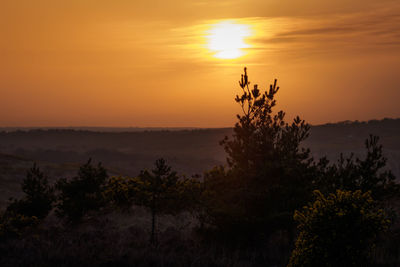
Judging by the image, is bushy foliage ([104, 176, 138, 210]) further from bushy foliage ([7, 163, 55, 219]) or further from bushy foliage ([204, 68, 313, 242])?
bushy foliage ([204, 68, 313, 242])

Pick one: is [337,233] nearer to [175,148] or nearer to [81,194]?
[81,194]

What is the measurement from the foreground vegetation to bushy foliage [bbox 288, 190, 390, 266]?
0.02 metres

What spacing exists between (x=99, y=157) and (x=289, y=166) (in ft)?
386

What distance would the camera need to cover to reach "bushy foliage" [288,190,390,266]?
34.2 ft

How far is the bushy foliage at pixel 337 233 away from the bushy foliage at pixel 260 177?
5.34 metres

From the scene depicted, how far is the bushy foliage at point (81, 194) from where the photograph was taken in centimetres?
2297

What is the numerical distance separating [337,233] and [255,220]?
5.82m

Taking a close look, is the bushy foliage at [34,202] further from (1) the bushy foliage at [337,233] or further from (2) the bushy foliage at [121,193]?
(1) the bushy foliage at [337,233]

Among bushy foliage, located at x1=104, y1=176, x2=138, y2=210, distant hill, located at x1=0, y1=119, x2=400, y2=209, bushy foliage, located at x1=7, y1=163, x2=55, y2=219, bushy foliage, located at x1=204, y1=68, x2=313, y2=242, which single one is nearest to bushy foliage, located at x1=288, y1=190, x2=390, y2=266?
bushy foliage, located at x1=204, y1=68, x2=313, y2=242

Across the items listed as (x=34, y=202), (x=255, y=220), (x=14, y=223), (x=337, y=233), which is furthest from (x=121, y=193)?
(x=337, y=233)

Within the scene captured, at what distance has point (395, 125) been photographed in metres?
192

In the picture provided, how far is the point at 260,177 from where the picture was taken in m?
16.4

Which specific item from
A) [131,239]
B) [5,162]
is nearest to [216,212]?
[131,239]

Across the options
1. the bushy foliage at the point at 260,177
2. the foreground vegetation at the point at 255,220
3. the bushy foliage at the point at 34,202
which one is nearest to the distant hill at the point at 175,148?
the bushy foliage at the point at 34,202
